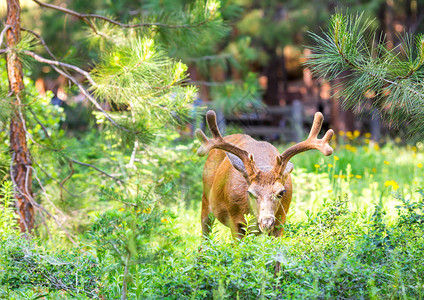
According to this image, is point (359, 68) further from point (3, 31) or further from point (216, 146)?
point (3, 31)

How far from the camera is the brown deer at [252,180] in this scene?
13.0 feet

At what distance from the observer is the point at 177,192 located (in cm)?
507

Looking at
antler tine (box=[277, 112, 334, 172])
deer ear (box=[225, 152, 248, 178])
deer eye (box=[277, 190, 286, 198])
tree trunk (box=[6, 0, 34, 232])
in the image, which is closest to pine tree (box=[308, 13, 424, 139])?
antler tine (box=[277, 112, 334, 172])

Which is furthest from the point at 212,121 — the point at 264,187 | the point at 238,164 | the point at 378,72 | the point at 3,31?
the point at 3,31

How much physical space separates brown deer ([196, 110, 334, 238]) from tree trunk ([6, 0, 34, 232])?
1825 millimetres

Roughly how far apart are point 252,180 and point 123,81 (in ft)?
4.91

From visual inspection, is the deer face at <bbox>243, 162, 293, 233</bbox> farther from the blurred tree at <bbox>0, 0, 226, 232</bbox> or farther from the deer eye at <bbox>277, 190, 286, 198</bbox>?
the blurred tree at <bbox>0, 0, 226, 232</bbox>

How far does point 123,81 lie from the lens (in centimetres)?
456

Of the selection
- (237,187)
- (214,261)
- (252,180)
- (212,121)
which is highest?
(212,121)

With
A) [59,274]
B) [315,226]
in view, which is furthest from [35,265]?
[315,226]

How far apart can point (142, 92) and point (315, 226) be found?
201 cm

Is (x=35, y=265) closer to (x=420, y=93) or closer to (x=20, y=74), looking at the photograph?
(x=20, y=74)

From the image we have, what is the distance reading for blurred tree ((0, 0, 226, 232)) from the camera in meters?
4.51

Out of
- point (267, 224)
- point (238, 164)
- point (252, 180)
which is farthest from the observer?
point (238, 164)
